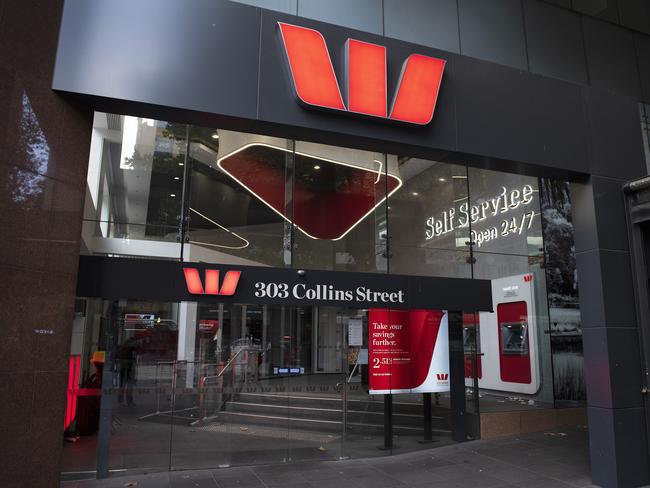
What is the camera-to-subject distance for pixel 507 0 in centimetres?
875

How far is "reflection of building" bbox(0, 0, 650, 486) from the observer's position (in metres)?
5.30

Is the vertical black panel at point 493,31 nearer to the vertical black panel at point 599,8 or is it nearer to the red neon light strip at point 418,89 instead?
the vertical black panel at point 599,8

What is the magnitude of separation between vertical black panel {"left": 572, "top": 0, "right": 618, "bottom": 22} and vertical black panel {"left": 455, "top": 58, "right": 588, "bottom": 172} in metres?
2.44

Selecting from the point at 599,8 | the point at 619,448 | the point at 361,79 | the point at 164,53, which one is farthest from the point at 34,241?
the point at 599,8

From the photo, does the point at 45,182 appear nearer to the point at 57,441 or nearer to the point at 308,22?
the point at 57,441

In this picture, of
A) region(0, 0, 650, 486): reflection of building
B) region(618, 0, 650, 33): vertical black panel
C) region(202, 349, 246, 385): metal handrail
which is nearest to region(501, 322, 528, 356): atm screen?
region(0, 0, 650, 486): reflection of building

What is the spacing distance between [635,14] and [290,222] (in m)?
7.81

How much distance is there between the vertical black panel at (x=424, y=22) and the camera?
7.79 metres

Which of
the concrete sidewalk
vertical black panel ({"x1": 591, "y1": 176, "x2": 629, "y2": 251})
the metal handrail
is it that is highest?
vertical black panel ({"x1": 591, "y1": 176, "x2": 629, "y2": 251})

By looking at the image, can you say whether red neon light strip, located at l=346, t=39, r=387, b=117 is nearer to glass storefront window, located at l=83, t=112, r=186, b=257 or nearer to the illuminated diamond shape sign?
the illuminated diamond shape sign

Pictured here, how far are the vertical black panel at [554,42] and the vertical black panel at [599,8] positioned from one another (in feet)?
0.70

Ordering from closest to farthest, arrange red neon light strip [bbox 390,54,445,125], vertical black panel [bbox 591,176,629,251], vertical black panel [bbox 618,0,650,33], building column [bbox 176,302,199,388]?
red neon light strip [bbox 390,54,445,125]
vertical black panel [bbox 591,176,629,251]
building column [bbox 176,302,199,388]
vertical black panel [bbox 618,0,650,33]

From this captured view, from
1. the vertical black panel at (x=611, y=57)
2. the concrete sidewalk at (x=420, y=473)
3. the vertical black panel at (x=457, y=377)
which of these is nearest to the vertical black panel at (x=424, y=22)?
the vertical black panel at (x=611, y=57)

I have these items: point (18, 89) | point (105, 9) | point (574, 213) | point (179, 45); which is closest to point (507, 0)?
point (574, 213)
